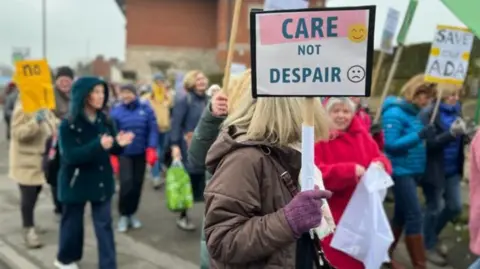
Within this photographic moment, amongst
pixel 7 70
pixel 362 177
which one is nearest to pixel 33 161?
pixel 362 177

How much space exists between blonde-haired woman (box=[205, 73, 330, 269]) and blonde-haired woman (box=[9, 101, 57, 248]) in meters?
4.25

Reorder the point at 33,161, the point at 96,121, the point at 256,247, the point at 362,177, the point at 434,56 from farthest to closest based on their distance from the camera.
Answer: the point at 33,161 < the point at 434,56 < the point at 96,121 < the point at 362,177 < the point at 256,247

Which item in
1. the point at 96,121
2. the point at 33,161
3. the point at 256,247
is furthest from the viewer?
the point at 33,161

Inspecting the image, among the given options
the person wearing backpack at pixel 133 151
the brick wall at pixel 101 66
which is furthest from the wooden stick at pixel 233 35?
the brick wall at pixel 101 66

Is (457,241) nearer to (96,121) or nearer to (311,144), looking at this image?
(96,121)

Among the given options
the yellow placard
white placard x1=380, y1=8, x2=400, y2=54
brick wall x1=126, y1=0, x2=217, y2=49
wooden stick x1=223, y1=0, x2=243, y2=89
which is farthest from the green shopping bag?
brick wall x1=126, y1=0, x2=217, y2=49

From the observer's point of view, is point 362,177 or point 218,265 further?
point 362,177

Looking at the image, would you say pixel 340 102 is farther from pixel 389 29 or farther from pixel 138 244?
pixel 138 244

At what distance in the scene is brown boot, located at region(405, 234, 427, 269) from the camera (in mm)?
4949

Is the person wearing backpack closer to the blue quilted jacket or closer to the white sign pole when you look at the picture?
the white sign pole

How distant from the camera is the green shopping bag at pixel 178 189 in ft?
20.8

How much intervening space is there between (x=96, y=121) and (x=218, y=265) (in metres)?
2.92

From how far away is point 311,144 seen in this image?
2137 millimetres

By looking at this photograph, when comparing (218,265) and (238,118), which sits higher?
(238,118)
